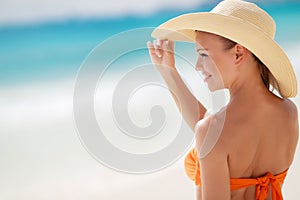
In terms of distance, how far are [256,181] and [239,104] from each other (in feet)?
0.64

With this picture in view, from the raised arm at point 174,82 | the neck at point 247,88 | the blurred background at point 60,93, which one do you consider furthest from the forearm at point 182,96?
the blurred background at point 60,93

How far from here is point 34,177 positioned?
2414 millimetres

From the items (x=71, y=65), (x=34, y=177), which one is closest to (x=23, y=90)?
(x=71, y=65)

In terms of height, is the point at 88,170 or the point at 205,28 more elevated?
the point at 205,28

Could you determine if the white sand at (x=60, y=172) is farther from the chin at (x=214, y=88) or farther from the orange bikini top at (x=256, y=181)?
the chin at (x=214, y=88)

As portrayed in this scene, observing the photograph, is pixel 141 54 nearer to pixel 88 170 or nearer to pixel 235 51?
pixel 235 51

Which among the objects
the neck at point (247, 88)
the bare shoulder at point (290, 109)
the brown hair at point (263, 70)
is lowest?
the bare shoulder at point (290, 109)

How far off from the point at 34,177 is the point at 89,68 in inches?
53.7

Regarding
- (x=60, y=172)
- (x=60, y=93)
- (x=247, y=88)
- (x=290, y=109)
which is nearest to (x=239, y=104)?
(x=247, y=88)

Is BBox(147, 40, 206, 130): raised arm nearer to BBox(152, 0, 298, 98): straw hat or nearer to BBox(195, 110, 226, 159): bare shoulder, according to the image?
BBox(152, 0, 298, 98): straw hat

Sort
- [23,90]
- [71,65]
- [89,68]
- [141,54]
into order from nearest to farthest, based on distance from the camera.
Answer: [89,68]
[141,54]
[23,90]
[71,65]

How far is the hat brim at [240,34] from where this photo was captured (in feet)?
4.00

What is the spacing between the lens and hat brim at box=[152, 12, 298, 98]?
1220 millimetres

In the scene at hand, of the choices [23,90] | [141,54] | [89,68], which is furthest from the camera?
[23,90]
